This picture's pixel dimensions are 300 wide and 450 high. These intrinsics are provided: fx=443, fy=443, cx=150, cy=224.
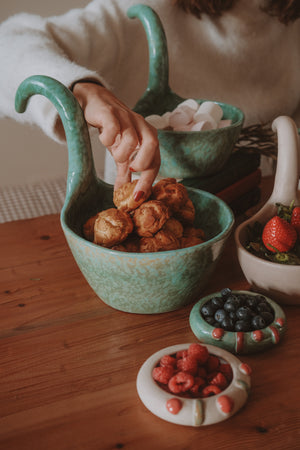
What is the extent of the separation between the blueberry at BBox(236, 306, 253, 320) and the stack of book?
0.37 metres

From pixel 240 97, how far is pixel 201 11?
1.10 ft

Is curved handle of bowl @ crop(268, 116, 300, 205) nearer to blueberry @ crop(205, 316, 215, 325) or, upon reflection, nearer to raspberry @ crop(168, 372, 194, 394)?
blueberry @ crop(205, 316, 215, 325)

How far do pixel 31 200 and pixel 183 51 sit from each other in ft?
2.41

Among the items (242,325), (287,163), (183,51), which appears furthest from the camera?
(183,51)

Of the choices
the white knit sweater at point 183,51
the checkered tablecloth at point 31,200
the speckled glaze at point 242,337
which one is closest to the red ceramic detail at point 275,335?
the speckled glaze at point 242,337

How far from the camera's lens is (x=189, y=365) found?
1.65 ft

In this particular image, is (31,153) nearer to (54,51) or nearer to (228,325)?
(54,51)

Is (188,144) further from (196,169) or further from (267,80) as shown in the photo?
(267,80)

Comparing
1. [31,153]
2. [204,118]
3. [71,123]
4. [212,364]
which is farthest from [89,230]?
[31,153]

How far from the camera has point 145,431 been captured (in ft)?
1.58

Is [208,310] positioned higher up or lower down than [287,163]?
lower down

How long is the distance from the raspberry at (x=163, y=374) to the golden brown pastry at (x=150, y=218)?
199 millimetres

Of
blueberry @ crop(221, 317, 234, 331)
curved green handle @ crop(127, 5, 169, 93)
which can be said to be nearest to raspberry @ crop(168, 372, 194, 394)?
blueberry @ crop(221, 317, 234, 331)

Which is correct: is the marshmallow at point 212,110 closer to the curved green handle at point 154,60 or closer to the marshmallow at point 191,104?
the marshmallow at point 191,104
